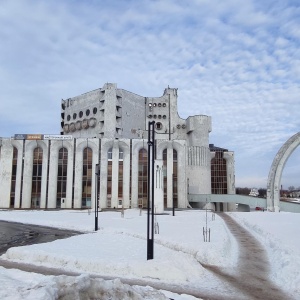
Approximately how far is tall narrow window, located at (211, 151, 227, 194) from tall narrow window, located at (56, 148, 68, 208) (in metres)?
38.6

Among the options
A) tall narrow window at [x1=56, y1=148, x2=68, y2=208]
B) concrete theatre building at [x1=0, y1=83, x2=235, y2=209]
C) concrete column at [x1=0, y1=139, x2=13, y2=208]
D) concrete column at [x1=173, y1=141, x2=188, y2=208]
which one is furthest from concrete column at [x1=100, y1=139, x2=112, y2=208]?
concrete column at [x1=0, y1=139, x2=13, y2=208]

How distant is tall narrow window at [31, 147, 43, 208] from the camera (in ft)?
211

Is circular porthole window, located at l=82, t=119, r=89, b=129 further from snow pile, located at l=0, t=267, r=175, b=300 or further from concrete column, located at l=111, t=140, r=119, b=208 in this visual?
snow pile, located at l=0, t=267, r=175, b=300

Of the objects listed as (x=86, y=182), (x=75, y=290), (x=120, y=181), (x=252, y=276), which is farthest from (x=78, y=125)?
(x=75, y=290)

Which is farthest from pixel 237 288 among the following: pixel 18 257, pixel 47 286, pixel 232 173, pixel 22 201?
pixel 232 173

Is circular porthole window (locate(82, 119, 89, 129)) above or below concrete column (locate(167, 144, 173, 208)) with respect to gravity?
above

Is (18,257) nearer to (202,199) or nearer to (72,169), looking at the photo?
(72,169)

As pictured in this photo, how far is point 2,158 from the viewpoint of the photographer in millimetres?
64812

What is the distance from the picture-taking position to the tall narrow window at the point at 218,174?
84.3m

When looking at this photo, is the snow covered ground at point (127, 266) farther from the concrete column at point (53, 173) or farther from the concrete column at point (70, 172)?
the concrete column at point (53, 173)

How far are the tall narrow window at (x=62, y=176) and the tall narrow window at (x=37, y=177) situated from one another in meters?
3.59

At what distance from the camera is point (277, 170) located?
53.0 m

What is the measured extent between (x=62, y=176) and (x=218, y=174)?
4046 centimetres

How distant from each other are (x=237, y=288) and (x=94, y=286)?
524 centimetres
